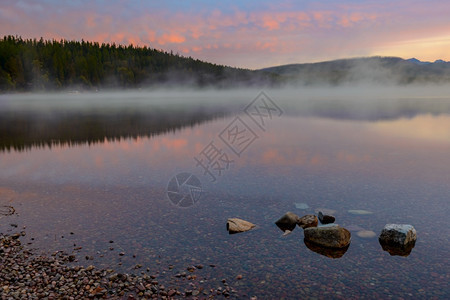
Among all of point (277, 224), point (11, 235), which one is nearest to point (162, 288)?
point (277, 224)

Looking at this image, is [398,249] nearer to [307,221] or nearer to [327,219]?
[327,219]

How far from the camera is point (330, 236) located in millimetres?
13125

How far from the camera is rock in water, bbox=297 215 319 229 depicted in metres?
14.7

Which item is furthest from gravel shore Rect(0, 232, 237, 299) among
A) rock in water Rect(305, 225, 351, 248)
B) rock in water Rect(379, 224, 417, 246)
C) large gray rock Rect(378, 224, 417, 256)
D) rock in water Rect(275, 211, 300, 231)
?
rock in water Rect(379, 224, 417, 246)

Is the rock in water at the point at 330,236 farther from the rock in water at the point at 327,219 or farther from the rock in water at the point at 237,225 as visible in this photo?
the rock in water at the point at 237,225

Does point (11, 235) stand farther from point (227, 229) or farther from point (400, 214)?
point (400, 214)

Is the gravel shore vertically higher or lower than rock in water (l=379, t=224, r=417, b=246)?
lower

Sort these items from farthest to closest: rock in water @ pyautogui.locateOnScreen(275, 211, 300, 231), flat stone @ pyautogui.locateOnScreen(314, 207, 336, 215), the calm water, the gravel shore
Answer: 1. flat stone @ pyautogui.locateOnScreen(314, 207, 336, 215)
2. rock in water @ pyautogui.locateOnScreen(275, 211, 300, 231)
3. the calm water
4. the gravel shore

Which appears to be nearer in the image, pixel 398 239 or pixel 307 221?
pixel 398 239

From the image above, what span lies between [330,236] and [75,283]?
9222 millimetres

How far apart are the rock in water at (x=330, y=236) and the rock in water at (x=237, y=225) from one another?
257 centimetres

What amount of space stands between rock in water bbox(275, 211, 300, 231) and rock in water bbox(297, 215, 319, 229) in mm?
177

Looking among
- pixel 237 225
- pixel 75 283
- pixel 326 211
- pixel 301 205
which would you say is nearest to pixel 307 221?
pixel 326 211

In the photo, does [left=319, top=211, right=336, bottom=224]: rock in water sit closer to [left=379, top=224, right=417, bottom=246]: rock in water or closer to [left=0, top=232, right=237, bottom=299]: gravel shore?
[left=379, top=224, right=417, bottom=246]: rock in water
